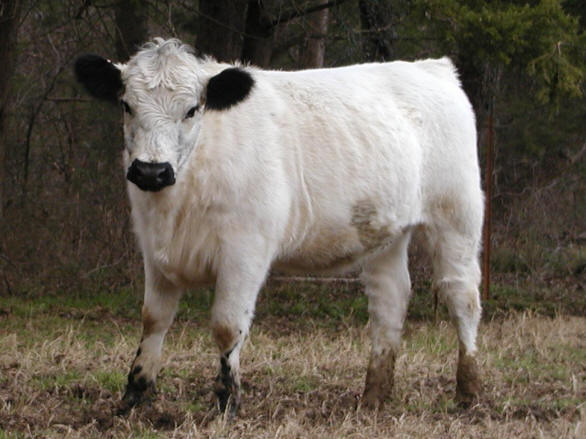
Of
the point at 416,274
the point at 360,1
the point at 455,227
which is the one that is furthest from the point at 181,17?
the point at 455,227

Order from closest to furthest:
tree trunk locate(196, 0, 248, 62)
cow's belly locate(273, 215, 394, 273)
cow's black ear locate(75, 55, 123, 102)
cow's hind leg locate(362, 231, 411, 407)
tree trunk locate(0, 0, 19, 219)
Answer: cow's black ear locate(75, 55, 123, 102) → cow's belly locate(273, 215, 394, 273) → cow's hind leg locate(362, 231, 411, 407) → tree trunk locate(0, 0, 19, 219) → tree trunk locate(196, 0, 248, 62)

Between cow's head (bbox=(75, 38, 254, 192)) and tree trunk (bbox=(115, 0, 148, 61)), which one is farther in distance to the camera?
tree trunk (bbox=(115, 0, 148, 61))

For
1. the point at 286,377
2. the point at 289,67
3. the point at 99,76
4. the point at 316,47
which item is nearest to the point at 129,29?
the point at 316,47

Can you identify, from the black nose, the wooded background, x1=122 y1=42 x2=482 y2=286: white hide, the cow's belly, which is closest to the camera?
the black nose

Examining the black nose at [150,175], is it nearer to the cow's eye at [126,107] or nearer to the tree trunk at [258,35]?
the cow's eye at [126,107]

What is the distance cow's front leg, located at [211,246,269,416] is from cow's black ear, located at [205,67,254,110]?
0.98m

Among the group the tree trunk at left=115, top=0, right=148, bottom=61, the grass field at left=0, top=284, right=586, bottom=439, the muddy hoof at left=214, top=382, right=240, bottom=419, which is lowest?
the grass field at left=0, top=284, right=586, bottom=439

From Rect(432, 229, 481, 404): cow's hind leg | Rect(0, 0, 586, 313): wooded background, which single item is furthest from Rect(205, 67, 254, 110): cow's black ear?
Rect(0, 0, 586, 313): wooded background

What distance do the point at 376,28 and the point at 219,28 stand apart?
2.17 metres

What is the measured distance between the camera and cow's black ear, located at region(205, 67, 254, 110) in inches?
251

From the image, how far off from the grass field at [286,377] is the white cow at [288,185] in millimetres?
342

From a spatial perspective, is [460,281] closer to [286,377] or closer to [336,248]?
[336,248]

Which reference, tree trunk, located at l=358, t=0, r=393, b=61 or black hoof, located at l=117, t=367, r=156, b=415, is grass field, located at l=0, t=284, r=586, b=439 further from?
tree trunk, located at l=358, t=0, r=393, b=61

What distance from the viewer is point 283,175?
258 inches
